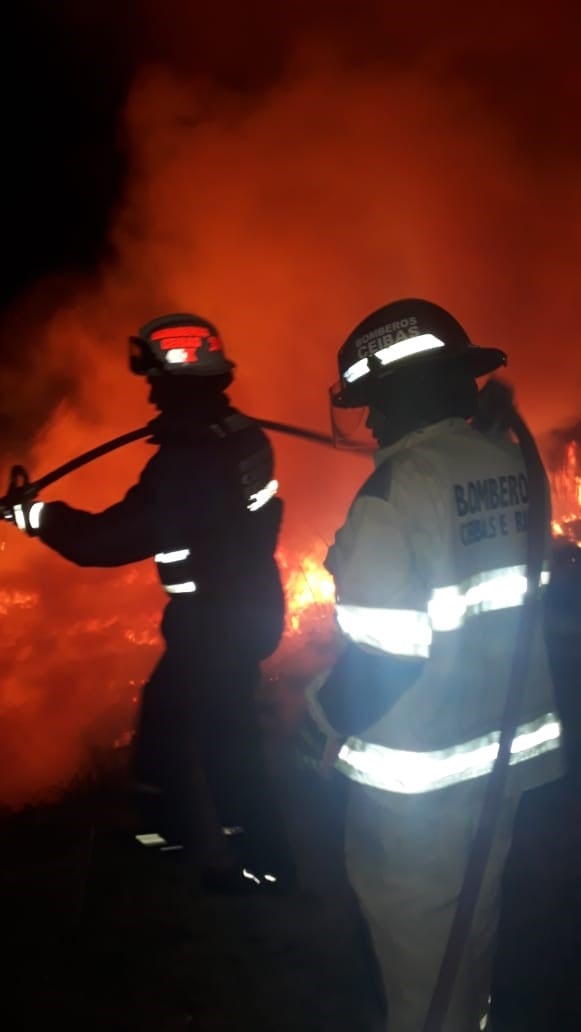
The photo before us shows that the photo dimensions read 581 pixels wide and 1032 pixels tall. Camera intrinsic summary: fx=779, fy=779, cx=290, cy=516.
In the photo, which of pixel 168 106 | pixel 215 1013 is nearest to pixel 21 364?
pixel 168 106

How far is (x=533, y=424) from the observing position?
8805mm

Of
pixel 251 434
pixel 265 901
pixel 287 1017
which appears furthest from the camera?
pixel 251 434

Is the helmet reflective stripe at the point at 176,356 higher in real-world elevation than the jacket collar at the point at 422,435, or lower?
higher

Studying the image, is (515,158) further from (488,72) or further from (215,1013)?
(215,1013)

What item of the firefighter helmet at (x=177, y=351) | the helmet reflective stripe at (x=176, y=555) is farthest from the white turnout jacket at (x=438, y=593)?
the firefighter helmet at (x=177, y=351)

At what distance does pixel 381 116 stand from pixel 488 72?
1131 mm

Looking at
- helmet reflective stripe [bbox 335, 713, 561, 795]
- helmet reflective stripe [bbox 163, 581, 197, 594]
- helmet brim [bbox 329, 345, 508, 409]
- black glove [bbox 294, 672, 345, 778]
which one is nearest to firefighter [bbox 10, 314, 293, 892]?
helmet reflective stripe [bbox 163, 581, 197, 594]

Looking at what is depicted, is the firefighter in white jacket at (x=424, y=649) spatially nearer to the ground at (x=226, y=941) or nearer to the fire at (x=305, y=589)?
the ground at (x=226, y=941)

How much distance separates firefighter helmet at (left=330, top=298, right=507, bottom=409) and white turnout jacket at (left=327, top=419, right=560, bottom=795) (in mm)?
174

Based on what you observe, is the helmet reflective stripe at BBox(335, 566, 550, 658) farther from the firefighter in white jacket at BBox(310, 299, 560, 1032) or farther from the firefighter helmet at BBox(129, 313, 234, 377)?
the firefighter helmet at BBox(129, 313, 234, 377)

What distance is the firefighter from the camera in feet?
10.1

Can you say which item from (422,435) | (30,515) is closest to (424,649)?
(422,435)

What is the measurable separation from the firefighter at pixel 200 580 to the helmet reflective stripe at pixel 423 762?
1333 millimetres

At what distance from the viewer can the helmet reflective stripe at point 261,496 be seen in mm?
3287
